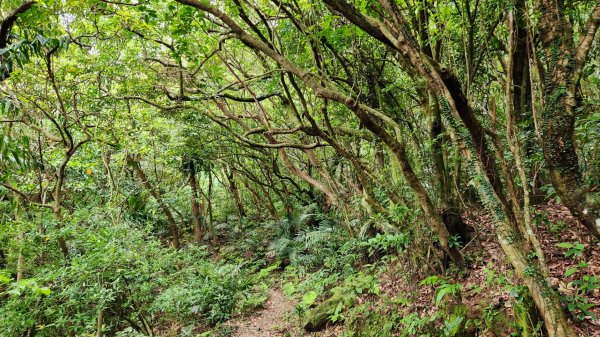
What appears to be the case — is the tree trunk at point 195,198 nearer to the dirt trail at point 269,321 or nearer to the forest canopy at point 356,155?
the forest canopy at point 356,155

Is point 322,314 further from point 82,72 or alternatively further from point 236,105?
point 236,105

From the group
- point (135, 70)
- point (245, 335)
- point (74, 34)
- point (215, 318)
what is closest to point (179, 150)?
point (135, 70)

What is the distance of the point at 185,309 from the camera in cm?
777

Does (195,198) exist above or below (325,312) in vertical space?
above

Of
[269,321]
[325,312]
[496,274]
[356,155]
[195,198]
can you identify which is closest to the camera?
[496,274]

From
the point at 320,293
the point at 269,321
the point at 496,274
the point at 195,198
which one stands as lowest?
the point at 269,321

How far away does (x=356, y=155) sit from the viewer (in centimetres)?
700

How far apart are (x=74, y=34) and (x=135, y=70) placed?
1250 mm

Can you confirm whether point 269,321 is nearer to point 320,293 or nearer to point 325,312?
point 320,293

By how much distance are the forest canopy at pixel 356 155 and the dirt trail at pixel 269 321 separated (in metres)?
0.25

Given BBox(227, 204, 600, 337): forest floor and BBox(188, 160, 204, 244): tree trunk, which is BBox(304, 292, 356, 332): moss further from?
BBox(188, 160, 204, 244): tree trunk

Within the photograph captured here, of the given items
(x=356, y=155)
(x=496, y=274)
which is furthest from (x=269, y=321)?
(x=496, y=274)

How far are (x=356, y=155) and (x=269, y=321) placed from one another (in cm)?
424

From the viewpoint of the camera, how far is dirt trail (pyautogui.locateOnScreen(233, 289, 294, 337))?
702 cm
